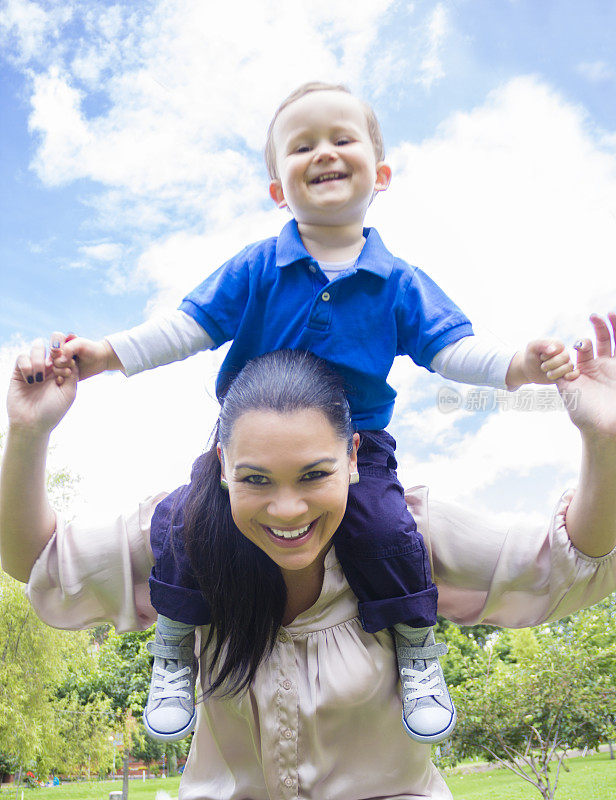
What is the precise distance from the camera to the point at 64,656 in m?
15.6

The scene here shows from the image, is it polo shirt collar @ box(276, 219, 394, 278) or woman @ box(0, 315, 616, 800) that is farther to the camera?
polo shirt collar @ box(276, 219, 394, 278)

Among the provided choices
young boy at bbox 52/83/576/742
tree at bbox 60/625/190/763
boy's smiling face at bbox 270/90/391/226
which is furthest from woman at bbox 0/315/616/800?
tree at bbox 60/625/190/763

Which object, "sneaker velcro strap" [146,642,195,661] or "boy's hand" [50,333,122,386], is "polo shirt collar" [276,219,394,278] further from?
"sneaker velcro strap" [146,642,195,661]

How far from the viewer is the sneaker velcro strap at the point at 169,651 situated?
2279 millimetres

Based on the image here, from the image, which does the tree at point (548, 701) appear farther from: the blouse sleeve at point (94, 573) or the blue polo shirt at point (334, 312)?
the blue polo shirt at point (334, 312)

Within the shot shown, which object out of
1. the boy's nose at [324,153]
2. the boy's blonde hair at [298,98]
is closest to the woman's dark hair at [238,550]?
the boy's nose at [324,153]

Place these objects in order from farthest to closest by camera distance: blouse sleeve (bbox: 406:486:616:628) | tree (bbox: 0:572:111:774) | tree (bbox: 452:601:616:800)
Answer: tree (bbox: 0:572:111:774)
tree (bbox: 452:601:616:800)
blouse sleeve (bbox: 406:486:616:628)

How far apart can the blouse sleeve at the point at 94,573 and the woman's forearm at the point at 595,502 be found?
135 cm

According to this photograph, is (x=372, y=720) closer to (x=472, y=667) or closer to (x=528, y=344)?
(x=528, y=344)

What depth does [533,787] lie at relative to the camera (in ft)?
51.8

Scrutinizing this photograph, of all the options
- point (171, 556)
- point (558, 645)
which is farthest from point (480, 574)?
point (558, 645)

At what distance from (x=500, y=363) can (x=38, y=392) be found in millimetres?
1304

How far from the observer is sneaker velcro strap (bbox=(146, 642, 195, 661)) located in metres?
2.28

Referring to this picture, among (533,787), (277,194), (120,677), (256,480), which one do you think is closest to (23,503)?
(256,480)
